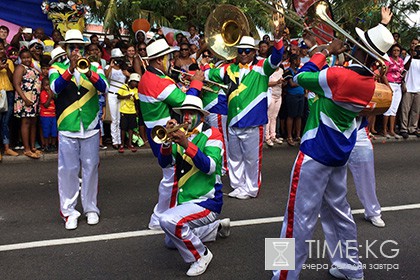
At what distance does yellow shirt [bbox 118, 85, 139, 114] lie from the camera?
10242 mm

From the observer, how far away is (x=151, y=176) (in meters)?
8.28

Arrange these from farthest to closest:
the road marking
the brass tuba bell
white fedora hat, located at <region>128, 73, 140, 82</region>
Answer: white fedora hat, located at <region>128, 73, 140, 82</region>, the brass tuba bell, the road marking

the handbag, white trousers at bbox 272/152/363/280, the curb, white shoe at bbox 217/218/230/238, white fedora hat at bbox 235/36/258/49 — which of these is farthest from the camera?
the curb

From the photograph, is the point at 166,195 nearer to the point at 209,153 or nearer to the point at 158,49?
the point at 209,153

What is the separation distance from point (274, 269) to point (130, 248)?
1.63 m

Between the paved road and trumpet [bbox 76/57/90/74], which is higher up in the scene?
trumpet [bbox 76/57/90/74]

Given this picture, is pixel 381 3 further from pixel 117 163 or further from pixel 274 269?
pixel 274 269

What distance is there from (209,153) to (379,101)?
1.68m

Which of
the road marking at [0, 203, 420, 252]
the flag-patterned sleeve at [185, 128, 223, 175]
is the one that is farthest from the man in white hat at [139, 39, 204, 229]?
the flag-patterned sleeve at [185, 128, 223, 175]

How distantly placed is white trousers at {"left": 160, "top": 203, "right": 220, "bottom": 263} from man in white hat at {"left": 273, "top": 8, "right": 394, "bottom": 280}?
783 mm

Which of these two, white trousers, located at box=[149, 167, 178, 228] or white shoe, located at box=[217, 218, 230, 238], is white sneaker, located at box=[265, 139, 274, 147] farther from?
Result: white shoe, located at box=[217, 218, 230, 238]

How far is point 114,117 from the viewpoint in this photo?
10336 millimetres

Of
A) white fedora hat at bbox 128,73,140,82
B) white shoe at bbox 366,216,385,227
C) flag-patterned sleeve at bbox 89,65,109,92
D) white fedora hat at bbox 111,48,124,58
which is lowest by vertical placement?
white shoe at bbox 366,216,385,227

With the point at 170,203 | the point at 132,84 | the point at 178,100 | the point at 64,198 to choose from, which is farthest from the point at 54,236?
the point at 132,84
